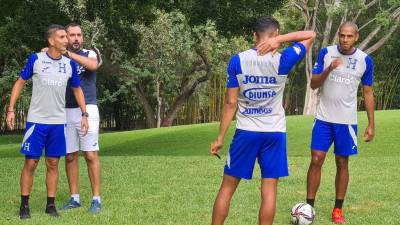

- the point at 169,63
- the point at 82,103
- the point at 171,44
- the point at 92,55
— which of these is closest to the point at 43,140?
the point at 82,103

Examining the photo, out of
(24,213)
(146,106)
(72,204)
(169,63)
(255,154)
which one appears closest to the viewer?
(255,154)

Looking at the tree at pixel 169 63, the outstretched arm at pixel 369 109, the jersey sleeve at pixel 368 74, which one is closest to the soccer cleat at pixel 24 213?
the outstretched arm at pixel 369 109

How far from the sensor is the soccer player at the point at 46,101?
21.6ft

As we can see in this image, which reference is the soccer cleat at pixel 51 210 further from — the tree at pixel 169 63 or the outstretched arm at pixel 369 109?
the tree at pixel 169 63

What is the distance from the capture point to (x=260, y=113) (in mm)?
5223

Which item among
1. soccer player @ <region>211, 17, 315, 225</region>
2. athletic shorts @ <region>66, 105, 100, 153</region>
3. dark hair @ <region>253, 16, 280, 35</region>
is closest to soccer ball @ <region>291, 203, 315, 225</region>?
soccer player @ <region>211, 17, 315, 225</region>

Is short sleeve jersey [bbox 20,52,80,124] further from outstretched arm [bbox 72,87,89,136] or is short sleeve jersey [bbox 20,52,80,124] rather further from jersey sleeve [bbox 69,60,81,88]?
outstretched arm [bbox 72,87,89,136]

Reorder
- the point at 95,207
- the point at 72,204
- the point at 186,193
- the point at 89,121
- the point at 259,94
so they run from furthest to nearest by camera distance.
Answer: the point at 186,193
the point at 72,204
the point at 89,121
the point at 95,207
the point at 259,94

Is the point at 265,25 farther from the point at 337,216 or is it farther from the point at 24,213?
the point at 24,213

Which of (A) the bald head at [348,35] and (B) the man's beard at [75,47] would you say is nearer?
(A) the bald head at [348,35]

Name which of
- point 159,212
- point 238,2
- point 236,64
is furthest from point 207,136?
point 236,64

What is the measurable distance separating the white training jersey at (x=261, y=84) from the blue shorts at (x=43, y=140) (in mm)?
2314

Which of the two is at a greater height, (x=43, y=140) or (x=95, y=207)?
(x=43, y=140)

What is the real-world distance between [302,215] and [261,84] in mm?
1767
